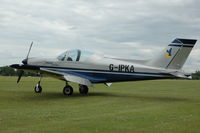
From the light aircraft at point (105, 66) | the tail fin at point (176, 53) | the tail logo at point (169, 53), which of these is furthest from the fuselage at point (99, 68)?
the tail logo at point (169, 53)

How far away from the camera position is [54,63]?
1794 centimetres

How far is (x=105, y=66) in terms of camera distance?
1745cm

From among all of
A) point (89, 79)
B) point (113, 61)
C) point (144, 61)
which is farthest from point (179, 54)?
point (89, 79)

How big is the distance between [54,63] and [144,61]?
5.21 m

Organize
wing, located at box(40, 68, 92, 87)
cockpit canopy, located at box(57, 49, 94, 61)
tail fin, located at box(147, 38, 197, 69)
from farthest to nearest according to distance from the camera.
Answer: cockpit canopy, located at box(57, 49, 94, 61) → wing, located at box(40, 68, 92, 87) → tail fin, located at box(147, 38, 197, 69)

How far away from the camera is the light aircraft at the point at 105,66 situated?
16.1 metres

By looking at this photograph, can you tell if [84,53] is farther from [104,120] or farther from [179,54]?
[104,120]

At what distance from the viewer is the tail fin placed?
15945 millimetres

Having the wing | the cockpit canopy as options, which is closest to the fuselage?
the cockpit canopy

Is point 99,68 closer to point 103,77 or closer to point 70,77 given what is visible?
point 103,77

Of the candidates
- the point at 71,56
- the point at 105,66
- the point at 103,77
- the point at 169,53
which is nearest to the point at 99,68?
the point at 105,66

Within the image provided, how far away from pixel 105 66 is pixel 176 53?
400 cm

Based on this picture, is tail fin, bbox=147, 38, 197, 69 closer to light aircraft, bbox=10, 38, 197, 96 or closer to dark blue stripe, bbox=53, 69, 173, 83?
light aircraft, bbox=10, 38, 197, 96

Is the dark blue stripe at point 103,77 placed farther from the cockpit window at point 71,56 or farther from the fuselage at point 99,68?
the cockpit window at point 71,56
